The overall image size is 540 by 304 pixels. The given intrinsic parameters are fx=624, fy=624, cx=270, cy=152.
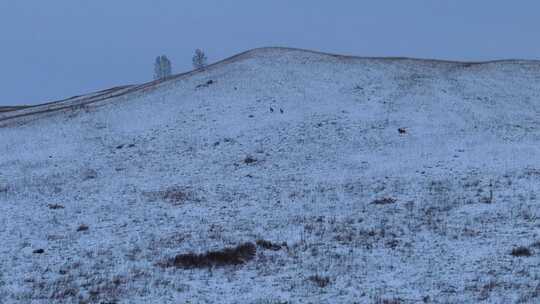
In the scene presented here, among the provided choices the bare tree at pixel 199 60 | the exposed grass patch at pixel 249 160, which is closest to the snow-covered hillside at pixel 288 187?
the exposed grass patch at pixel 249 160

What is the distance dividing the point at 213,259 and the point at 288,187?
10153mm

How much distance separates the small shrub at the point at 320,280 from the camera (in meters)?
13.9

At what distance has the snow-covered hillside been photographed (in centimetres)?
1440

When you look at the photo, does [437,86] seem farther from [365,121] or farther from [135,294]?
[135,294]

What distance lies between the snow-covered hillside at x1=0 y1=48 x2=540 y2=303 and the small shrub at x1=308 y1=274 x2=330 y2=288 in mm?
73

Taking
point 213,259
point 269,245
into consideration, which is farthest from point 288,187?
point 213,259

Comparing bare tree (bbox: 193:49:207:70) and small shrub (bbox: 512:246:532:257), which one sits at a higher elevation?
bare tree (bbox: 193:49:207:70)

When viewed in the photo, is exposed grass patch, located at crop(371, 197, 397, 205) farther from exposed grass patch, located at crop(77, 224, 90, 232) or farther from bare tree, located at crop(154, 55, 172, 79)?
bare tree, located at crop(154, 55, 172, 79)

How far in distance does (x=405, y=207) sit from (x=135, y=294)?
1107cm

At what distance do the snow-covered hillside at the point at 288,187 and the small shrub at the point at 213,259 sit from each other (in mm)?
379

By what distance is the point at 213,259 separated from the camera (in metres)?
16.3

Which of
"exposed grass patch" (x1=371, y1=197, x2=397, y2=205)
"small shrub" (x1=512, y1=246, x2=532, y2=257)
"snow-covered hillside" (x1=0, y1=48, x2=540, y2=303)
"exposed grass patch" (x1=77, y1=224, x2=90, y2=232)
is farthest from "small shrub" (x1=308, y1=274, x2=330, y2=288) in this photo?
"exposed grass patch" (x1=77, y1=224, x2=90, y2=232)

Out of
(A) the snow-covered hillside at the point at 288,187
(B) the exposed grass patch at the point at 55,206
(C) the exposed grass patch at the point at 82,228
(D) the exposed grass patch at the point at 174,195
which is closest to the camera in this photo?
(A) the snow-covered hillside at the point at 288,187

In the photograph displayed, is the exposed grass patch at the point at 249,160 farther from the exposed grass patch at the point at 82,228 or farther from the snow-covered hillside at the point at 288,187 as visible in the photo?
the exposed grass patch at the point at 82,228
